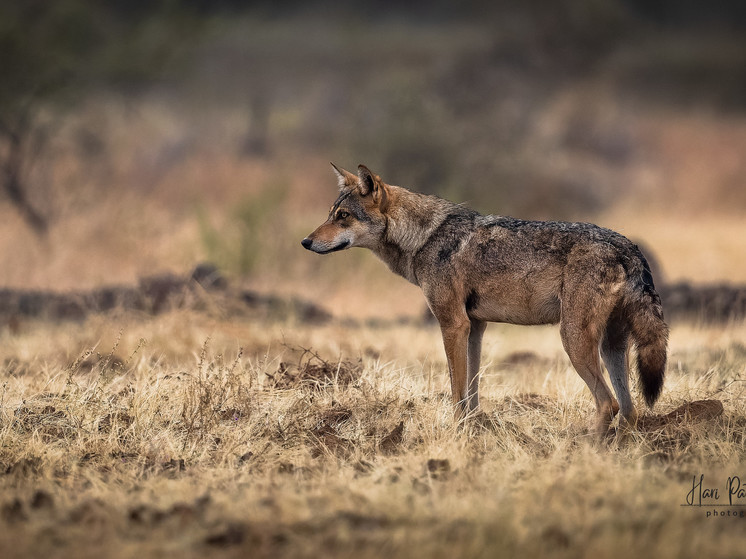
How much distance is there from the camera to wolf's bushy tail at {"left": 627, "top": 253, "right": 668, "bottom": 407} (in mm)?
6789

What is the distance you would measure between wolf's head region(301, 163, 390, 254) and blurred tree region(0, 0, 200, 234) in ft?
48.7

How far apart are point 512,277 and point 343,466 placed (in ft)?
6.57

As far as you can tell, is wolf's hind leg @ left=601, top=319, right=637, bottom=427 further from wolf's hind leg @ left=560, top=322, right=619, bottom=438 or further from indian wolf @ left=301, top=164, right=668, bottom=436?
wolf's hind leg @ left=560, top=322, right=619, bottom=438

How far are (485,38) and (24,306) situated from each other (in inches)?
1223

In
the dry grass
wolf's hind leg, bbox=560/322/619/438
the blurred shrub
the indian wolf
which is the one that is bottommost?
the dry grass

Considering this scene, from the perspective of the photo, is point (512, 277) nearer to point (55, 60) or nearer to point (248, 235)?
point (248, 235)

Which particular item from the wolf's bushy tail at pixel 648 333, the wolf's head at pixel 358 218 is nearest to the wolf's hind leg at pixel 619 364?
the wolf's bushy tail at pixel 648 333

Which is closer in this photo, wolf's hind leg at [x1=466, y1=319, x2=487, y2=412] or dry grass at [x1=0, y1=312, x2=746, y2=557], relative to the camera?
dry grass at [x1=0, y1=312, x2=746, y2=557]

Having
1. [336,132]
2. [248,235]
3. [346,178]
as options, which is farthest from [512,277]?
[336,132]

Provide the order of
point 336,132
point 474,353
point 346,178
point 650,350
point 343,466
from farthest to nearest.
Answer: point 336,132, point 346,178, point 474,353, point 650,350, point 343,466

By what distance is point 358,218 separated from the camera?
8.03 meters

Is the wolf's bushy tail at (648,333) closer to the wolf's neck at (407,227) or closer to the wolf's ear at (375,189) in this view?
the wolf's neck at (407,227)

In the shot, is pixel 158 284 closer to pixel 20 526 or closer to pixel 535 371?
pixel 535 371

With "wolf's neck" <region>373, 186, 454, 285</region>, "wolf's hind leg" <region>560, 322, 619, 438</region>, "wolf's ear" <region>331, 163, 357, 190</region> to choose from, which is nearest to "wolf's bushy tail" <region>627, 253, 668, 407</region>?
"wolf's hind leg" <region>560, 322, 619, 438</region>
